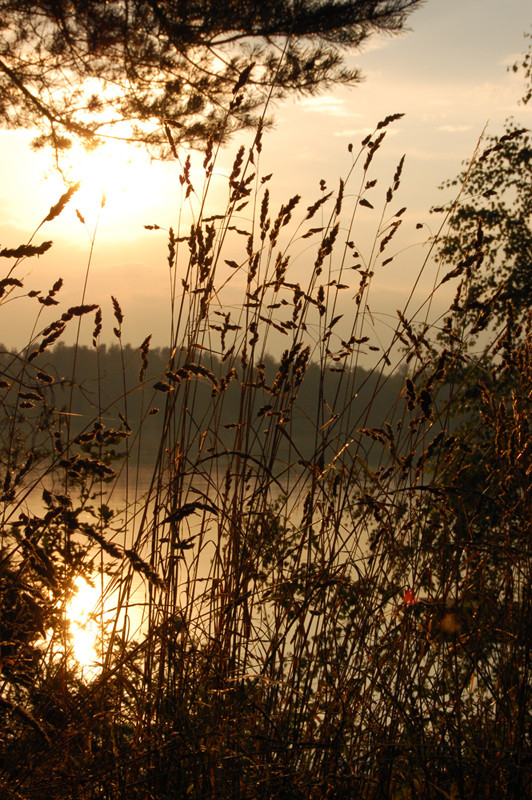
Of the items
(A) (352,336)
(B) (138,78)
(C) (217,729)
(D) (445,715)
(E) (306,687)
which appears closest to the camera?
(C) (217,729)

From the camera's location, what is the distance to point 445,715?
1319 mm

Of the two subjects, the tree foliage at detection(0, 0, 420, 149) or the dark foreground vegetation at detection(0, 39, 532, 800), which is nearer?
the dark foreground vegetation at detection(0, 39, 532, 800)

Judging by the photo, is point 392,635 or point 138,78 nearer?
point 392,635

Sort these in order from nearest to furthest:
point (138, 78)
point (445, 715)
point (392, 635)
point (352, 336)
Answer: point (445, 715)
point (392, 635)
point (352, 336)
point (138, 78)

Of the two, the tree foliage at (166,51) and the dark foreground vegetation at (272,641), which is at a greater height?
the tree foliage at (166,51)

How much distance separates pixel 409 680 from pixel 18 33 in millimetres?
4673

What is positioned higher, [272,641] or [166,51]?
[166,51]

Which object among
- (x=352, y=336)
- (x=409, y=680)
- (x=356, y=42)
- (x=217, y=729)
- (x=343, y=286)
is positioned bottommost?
(x=217, y=729)


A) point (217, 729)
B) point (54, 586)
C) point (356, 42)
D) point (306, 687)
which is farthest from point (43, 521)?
point (356, 42)

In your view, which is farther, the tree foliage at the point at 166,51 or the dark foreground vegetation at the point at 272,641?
the tree foliage at the point at 166,51

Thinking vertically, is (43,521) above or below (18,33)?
below

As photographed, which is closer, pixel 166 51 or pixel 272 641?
pixel 272 641

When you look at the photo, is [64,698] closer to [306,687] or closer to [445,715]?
[306,687]

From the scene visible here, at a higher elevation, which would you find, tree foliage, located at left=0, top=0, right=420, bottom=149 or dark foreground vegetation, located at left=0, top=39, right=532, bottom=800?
tree foliage, located at left=0, top=0, right=420, bottom=149
